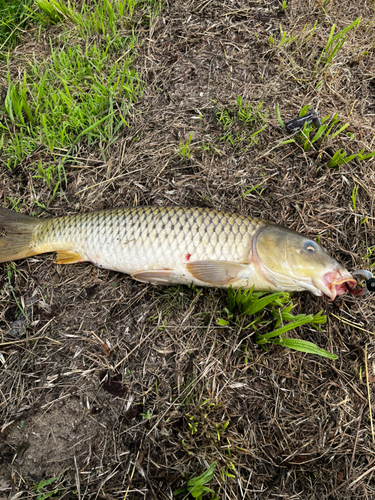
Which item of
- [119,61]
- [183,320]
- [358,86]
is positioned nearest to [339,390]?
[183,320]

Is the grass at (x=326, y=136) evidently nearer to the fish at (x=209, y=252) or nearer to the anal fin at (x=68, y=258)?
the fish at (x=209, y=252)

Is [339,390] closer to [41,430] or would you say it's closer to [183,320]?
[183,320]

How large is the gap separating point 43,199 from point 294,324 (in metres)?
2.33

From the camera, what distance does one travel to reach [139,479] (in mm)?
1848

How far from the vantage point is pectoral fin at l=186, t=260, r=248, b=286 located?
2152 millimetres

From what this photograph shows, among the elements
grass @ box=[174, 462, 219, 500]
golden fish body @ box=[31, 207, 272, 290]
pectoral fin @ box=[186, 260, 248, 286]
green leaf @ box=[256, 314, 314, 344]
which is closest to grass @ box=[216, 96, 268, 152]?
golden fish body @ box=[31, 207, 272, 290]

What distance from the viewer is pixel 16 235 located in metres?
2.51

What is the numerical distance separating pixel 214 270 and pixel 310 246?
74 centimetres

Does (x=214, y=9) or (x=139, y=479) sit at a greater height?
(x=214, y=9)

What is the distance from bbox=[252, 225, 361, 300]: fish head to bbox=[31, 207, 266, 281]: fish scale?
0.11 m

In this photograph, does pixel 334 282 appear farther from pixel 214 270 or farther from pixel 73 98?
pixel 73 98

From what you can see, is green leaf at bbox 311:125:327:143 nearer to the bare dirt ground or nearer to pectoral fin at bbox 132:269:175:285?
the bare dirt ground

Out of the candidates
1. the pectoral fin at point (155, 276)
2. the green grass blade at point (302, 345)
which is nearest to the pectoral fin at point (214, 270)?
the pectoral fin at point (155, 276)

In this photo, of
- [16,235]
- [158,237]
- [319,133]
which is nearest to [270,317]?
[158,237]
